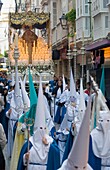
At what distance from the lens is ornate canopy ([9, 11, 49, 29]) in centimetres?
3048

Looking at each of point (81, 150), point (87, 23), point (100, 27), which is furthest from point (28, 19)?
point (81, 150)

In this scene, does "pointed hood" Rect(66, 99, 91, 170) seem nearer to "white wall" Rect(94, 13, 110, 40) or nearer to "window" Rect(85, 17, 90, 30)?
"white wall" Rect(94, 13, 110, 40)

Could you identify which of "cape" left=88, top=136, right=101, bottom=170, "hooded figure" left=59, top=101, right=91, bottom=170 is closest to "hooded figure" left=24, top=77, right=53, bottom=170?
"cape" left=88, top=136, right=101, bottom=170

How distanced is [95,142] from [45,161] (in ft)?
2.49

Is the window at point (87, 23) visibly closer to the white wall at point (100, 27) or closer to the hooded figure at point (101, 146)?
the white wall at point (100, 27)

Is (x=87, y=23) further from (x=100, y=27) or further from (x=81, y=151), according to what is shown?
(x=81, y=151)

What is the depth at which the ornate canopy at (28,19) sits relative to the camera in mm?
30484

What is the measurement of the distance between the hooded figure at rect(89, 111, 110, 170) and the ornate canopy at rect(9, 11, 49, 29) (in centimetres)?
2458

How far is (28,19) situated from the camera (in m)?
30.7

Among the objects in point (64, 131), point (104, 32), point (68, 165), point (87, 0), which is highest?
point (87, 0)

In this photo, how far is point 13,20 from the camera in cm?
3044

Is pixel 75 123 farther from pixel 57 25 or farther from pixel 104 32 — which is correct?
pixel 57 25

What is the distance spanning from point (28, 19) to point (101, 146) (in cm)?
2494

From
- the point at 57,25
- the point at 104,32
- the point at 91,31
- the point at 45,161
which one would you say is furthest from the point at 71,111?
the point at 57,25
